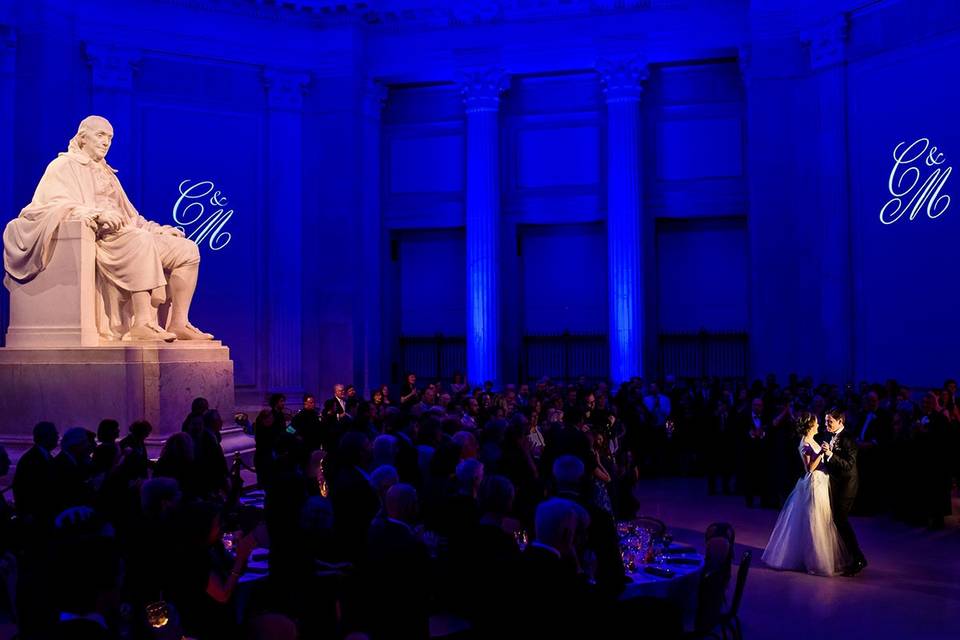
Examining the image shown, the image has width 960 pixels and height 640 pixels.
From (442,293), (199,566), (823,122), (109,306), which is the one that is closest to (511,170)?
(442,293)

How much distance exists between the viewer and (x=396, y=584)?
427 cm

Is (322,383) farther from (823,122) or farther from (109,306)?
(823,122)

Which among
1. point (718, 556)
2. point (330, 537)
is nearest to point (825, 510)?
point (718, 556)

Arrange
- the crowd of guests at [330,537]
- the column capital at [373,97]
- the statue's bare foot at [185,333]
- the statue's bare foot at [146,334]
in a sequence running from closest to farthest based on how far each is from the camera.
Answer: the crowd of guests at [330,537] → the statue's bare foot at [146,334] → the statue's bare foot at [185,333] → the column capital at [373,97]

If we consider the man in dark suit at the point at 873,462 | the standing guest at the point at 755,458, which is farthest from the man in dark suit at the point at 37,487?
the man in dark suit at the point at 873,462

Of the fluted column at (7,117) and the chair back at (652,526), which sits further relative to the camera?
the fluted column at (7,117)

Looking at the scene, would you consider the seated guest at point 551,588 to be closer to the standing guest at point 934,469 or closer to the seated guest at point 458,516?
the seated guest at point 458,516

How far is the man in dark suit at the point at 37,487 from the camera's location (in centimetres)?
608

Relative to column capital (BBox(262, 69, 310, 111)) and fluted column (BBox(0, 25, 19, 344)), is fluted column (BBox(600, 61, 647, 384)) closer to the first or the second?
column capital (BBox(262, 69, 310, 111))

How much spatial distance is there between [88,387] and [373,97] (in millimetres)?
12548

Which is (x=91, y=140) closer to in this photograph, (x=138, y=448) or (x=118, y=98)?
(x=138, y=448)

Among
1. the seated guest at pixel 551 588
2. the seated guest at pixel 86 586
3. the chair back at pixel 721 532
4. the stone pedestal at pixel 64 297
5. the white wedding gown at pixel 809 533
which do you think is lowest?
the white wedding gown at pixel 809 533

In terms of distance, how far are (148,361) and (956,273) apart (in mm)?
12682

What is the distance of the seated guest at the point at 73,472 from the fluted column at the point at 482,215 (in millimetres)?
13751
